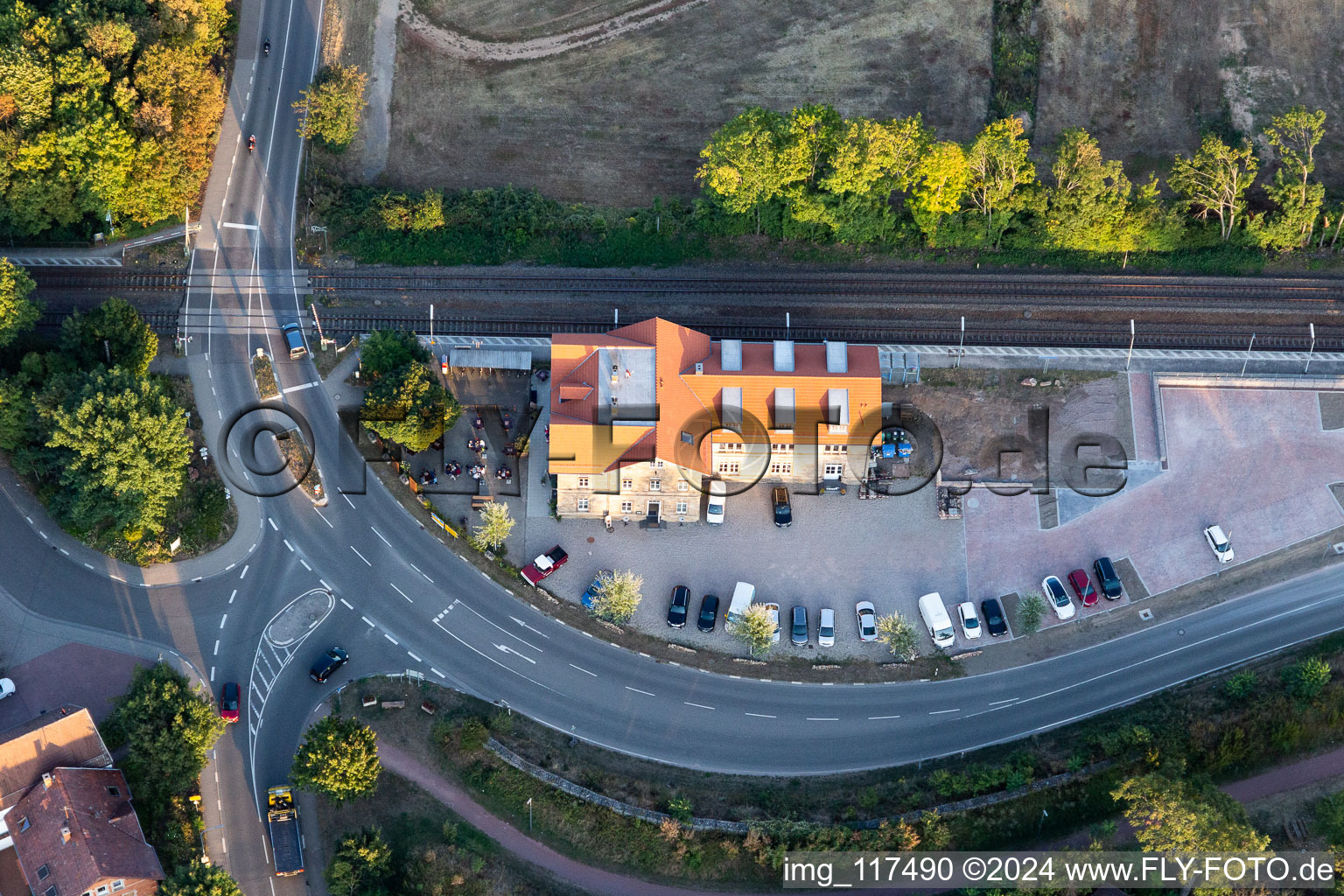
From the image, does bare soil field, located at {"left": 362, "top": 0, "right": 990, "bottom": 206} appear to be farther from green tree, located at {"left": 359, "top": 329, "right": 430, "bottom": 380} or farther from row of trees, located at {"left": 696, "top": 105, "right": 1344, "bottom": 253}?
green tree, located at {"left": 359, "top": 329, "right": 430, "bottom": 380}

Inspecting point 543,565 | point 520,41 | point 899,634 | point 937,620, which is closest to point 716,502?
point 543,565

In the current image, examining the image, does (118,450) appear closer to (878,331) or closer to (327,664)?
(327,664)

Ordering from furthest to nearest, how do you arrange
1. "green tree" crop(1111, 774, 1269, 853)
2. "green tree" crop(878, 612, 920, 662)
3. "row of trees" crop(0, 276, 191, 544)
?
1. "green tree" crop(878, 612, 920, 662)
2. "row of trees" crop(0, 276, 191, 544)
3. "green tree" crop(1111, 774, 1269, 853)

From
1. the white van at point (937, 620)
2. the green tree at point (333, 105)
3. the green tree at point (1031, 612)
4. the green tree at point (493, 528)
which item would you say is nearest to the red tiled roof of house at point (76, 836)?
the green tree at point (493, 528)

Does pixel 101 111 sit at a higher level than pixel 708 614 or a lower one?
higher

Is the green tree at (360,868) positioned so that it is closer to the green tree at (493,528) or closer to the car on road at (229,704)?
the car on road at (229,704)

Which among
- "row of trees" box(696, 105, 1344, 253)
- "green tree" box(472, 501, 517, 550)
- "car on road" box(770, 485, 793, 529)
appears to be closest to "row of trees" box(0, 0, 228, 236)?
"green tree" box(472, 501, 517, 550)

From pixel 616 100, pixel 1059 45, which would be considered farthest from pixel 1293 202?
pixel 616 100
